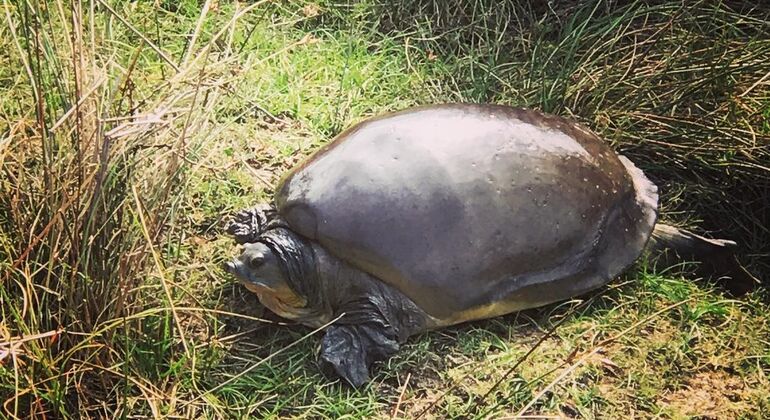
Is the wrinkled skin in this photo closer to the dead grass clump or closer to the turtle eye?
the turtle eye

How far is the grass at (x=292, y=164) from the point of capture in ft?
5.88

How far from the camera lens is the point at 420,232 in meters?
2.10

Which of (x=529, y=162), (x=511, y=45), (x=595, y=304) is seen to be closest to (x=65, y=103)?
(x=529, y=162)

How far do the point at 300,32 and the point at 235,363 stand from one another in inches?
61.3

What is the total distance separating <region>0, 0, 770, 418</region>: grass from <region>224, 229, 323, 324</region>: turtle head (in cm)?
8

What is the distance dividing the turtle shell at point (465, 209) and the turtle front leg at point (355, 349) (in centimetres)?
12

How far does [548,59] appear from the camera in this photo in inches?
118

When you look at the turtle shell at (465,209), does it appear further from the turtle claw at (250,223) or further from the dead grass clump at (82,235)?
the dead grass clump at (82,235)

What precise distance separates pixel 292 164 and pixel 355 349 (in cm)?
82

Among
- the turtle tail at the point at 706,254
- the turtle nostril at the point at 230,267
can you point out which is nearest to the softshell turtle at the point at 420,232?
the turtle nostril at the point at 230,267

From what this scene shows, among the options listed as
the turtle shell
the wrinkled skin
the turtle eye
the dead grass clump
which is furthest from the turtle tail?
the dead grass clump

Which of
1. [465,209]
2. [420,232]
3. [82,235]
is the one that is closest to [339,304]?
[420,232]

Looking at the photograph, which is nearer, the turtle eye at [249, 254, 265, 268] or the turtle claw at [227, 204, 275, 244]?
the turtle eye at [249, 254, 265, 268]

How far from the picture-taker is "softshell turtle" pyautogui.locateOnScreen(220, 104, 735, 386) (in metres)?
2.10
